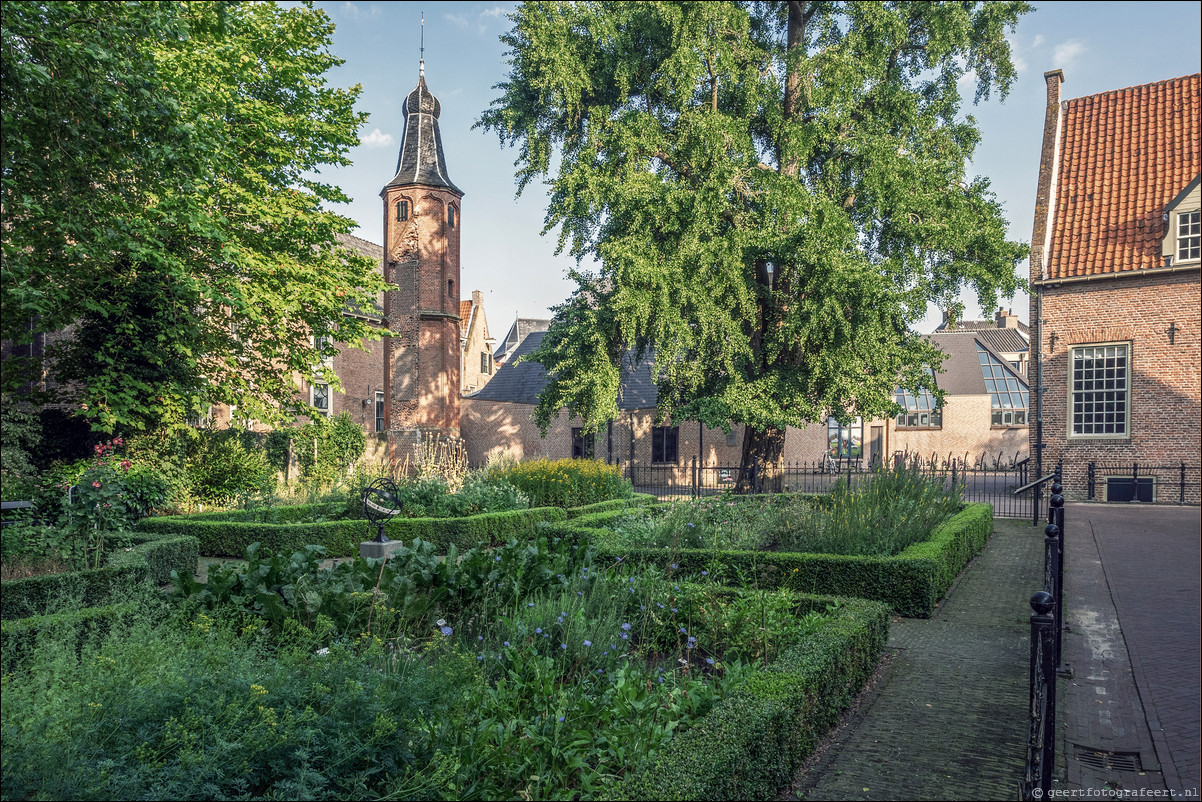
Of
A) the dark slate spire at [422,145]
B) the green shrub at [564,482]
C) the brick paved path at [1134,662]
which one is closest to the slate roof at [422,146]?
the dark slate spire at [422,145]

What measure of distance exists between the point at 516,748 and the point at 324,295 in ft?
46.7

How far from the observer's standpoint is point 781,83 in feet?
60.0

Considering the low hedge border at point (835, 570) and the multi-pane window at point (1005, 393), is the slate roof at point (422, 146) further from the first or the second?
the multi-pane window at point (1005, 393)

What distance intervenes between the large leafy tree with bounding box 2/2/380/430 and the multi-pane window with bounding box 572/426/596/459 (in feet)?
47.3

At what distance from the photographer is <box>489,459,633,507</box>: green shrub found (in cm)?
1434

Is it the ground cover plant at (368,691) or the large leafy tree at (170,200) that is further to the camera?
the large leafy tree at (170,200)

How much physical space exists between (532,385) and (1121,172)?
22809 mm

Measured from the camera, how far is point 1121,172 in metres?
20.6

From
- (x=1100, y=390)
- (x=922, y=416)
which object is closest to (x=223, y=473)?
(x=1100, y=390)

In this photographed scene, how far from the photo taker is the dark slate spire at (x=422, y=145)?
26703mm

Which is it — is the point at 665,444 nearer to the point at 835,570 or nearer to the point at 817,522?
the point at 817,522

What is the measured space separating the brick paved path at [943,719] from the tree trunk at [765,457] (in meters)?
10.5

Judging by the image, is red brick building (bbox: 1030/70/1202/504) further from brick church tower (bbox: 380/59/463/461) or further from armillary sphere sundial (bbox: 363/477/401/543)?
brick church tower (bbox: 380/59/463/461)

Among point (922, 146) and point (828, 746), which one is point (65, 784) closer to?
point (828, 746)
